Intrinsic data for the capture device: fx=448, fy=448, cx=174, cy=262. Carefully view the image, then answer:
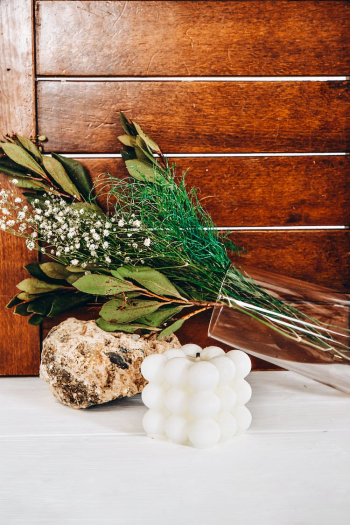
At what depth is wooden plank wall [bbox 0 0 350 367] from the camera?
0.96 m

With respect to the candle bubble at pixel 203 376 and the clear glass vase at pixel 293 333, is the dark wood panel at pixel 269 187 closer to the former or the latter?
the clear glass vase at pixel 293 333

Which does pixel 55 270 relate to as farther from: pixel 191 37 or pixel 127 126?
pixel 191 37

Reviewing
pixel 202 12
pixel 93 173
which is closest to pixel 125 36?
pixel 202 12

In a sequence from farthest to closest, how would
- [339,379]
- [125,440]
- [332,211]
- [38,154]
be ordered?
[332,211] < [38,154] < [339,379] < [125,440]

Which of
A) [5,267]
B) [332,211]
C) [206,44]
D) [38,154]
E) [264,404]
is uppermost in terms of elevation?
[206,44]

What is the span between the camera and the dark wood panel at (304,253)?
1021 mm

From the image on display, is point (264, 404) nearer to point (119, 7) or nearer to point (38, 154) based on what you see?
point (38, 154)

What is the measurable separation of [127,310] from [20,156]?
1.26ft

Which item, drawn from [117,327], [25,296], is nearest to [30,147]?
[25,296]

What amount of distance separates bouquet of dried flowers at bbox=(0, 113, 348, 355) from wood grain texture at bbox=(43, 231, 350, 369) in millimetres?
101

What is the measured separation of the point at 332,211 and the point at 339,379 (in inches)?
15.8

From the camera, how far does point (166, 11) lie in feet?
3.14

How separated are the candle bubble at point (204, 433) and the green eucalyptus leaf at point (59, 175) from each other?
1.69 ft

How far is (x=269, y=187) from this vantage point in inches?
39.8
